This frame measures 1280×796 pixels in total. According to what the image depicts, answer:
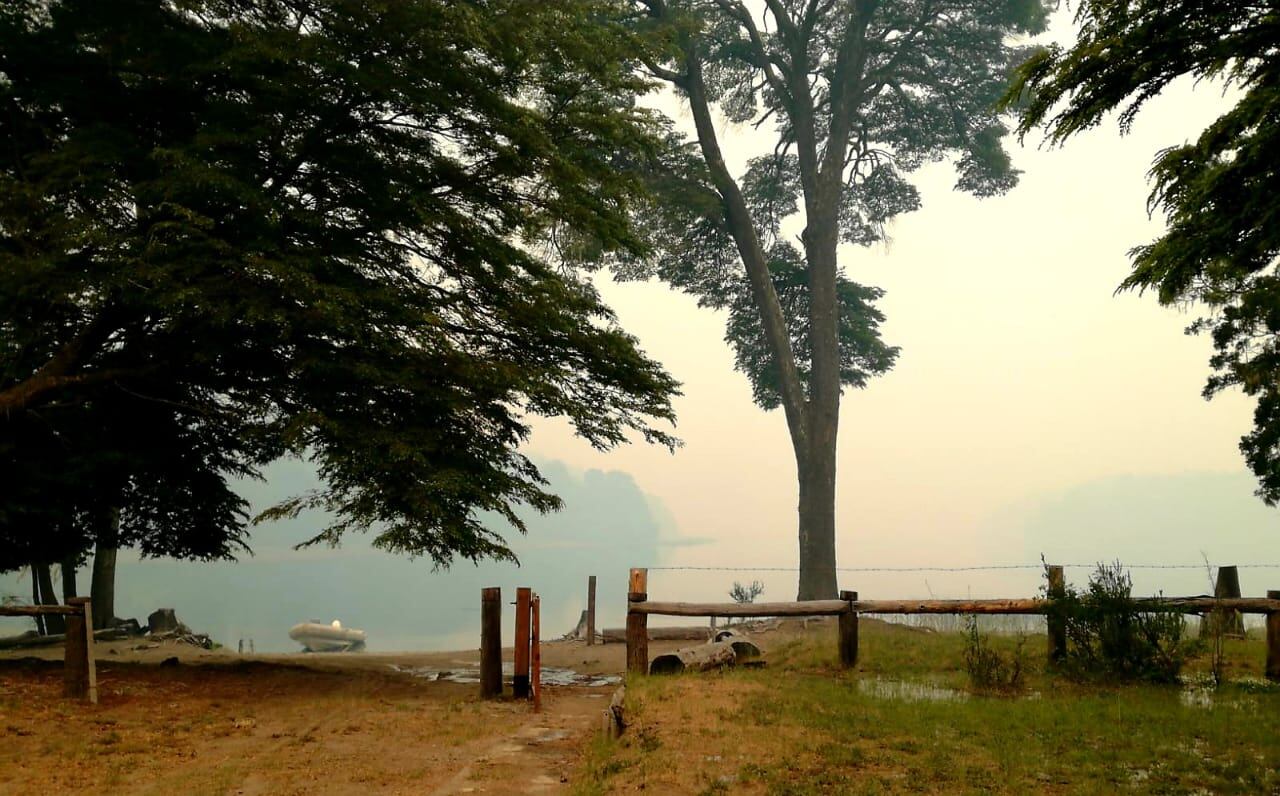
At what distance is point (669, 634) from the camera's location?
21.3 meters

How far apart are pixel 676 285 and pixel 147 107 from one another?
18.0 m

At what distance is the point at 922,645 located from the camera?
14938 mm

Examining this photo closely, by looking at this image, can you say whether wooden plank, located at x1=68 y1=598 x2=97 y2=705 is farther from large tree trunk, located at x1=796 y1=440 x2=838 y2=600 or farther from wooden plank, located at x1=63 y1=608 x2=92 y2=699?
large tree trunk, located at x1=796 y1=440 x2=838 y2=600

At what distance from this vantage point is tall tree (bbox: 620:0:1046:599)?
27203 mm

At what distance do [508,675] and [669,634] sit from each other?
5461 mm

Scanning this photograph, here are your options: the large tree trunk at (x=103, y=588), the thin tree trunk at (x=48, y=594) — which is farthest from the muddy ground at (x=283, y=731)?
the thin tree trunk at (x=48, y=594)

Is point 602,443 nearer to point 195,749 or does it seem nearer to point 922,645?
point 922,645

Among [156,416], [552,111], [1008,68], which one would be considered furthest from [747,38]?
A: [156,416]

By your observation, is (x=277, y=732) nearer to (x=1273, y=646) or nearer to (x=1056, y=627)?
(x=1056, y=627)

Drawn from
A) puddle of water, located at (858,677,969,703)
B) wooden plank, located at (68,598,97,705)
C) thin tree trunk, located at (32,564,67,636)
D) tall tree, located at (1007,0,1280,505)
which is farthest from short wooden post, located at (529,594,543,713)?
thin tree trunk, located at (32,564,67,636)

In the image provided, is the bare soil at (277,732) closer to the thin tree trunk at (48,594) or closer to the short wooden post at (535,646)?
the short wooden post at (535,646)

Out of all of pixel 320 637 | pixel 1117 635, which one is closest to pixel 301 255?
pixel 1117 635

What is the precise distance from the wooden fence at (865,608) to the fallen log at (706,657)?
313 mm

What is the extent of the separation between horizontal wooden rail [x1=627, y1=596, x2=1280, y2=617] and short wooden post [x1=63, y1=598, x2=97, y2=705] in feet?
23.2
